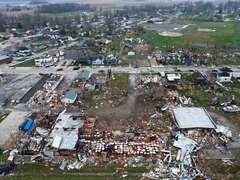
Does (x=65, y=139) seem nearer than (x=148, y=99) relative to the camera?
Yes

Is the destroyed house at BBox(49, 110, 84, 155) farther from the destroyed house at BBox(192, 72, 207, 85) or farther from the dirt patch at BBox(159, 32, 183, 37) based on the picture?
the dirt patch at BBox(159, 32, 183, 37)

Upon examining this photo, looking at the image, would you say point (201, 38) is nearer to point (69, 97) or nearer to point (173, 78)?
point (173, 78)

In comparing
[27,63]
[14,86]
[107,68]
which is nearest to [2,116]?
[14,86]

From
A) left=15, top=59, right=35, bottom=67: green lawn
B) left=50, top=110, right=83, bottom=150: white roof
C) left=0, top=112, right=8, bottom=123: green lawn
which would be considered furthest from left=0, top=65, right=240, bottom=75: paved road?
left=50, top=110, right=83, bottom=150: white roof

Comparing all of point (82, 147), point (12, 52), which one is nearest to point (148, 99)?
point (82, 147)

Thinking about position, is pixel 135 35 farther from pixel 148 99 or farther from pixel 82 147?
pixel 82 147
